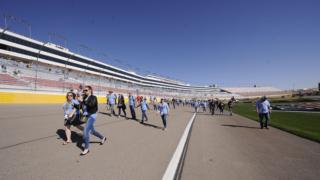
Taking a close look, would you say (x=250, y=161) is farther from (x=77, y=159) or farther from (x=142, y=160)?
(x=77, y=159)

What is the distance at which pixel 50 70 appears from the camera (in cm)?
3447

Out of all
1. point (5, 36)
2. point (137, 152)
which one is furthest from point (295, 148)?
point (5, 36)

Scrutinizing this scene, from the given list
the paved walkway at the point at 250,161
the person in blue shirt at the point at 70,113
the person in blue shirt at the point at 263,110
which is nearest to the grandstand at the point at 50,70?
the person in blue shirt at the point at 70,113

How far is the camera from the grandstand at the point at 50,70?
24391 millimetres

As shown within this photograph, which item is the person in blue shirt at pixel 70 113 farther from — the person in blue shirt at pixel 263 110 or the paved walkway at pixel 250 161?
the person in blue shirt at pixel 263 110

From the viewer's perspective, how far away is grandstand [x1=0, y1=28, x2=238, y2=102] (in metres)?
24.4

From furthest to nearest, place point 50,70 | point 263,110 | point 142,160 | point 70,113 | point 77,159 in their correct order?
1. point 50,70
2. point 263,110
3. point 70,113
4. point 142,160
5. point 77,159

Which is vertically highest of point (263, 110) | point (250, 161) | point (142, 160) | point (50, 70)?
point (50, 70)

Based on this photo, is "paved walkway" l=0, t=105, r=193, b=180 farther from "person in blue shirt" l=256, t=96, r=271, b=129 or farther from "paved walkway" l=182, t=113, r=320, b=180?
"person in blue shirt" l=256, t=96, r=271, b=129

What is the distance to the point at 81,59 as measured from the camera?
2992 inches

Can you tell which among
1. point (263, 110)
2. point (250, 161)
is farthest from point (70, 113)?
point (263, 110)

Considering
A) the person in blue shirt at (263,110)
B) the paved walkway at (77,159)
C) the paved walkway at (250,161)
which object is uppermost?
the person in blue shirt at (263,110)

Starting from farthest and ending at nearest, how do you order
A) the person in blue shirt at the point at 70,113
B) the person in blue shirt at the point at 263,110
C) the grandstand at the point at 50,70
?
the grandstand at the point at 50,70
the person in blue shirt at the point at 263,110
the person in blue shirt at the point at 70,113

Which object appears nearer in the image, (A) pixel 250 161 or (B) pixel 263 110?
(A) pixel 250 161
